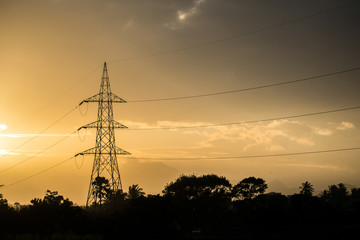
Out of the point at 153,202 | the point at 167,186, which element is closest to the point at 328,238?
the point at 153,202

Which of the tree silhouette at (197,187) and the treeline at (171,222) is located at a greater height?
the tree silhouette at (197,187)

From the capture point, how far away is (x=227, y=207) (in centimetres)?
13050

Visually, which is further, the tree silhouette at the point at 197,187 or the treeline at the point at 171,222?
the tree silhouette at the point at 197,187

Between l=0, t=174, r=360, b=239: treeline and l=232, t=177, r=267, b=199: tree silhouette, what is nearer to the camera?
l=0, t=174, r=360, b=239: treeline

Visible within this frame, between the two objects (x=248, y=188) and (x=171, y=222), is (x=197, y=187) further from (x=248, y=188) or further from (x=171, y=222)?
(x=171, y=222)

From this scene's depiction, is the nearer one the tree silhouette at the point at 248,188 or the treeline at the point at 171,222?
the treeline at the point at 171,222

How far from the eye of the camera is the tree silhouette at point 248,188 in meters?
134

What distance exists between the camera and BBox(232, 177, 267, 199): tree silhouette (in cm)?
13438

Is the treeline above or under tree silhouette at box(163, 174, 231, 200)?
under

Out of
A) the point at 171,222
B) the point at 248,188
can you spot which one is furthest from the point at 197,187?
the point at 171,222

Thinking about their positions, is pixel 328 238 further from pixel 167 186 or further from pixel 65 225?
Answer: pixel 167 186

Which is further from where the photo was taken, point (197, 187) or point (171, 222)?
point (197, 187)

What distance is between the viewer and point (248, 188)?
135750mm

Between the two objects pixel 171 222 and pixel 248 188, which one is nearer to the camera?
pixel 171 222
